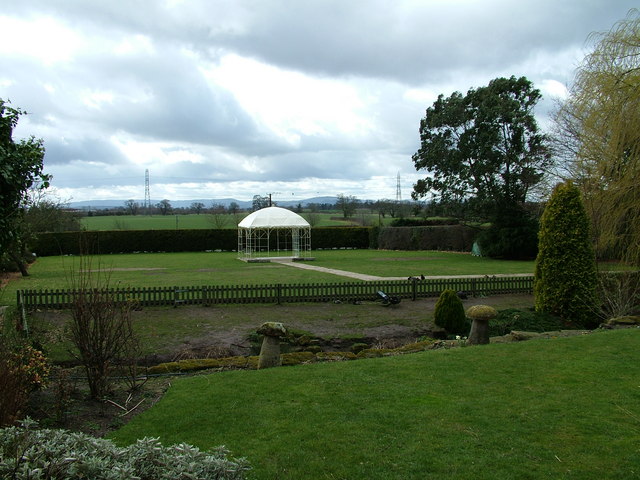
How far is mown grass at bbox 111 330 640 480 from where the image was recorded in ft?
14.7

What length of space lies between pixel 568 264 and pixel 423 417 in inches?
368

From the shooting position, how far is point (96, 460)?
3.43 metres

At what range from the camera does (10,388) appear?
16.1 feet

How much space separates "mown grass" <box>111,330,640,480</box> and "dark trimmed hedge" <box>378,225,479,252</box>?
32.8 meters

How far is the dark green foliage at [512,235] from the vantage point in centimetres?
3350

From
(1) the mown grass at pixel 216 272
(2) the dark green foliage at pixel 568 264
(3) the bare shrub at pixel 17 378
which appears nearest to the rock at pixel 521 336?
(2) the dark green foliage at pixel 568 264

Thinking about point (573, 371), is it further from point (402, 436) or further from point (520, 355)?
point (402, 436)

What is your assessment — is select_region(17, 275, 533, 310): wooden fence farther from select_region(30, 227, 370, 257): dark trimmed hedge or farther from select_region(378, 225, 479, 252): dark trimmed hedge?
select_region(30, 227, 370, 257): dark trimmed hedge

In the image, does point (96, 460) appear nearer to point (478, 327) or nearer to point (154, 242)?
point (478, 327)

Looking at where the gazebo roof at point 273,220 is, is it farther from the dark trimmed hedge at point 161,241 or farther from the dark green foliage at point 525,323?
the dark green foliage at point 525,323

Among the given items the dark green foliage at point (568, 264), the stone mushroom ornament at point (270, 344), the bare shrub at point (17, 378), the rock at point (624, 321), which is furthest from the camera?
the dark green foliage at point (568, 264)

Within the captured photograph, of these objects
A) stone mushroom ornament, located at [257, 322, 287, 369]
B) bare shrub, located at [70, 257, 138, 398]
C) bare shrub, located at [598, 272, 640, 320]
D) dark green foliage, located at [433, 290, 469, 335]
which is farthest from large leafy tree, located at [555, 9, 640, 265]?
bare shrub, located at [70, 257, 138, 398]

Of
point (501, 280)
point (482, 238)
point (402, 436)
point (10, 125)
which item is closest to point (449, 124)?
point (482, 238)

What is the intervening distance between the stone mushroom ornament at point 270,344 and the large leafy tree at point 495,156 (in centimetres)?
2838
